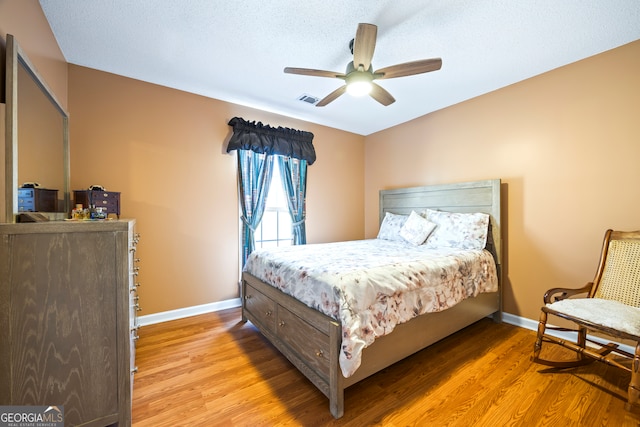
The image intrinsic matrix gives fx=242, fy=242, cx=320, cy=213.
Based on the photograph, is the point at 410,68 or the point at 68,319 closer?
the point at 68,319

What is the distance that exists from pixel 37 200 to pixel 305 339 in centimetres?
189

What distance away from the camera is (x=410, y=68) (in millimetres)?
1763

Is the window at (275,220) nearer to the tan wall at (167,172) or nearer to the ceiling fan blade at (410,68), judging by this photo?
the tan wall at (167,172)


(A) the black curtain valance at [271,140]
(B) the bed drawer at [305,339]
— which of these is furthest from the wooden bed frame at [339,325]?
(A) the black curtain valance at [271,140]

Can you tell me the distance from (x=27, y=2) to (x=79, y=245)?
1569 millimetres

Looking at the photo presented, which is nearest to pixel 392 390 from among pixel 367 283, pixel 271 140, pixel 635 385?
pixel 367 283

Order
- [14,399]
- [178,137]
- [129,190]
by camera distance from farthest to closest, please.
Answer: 1. [178,137]
2. [129,190]
3. [14,399]

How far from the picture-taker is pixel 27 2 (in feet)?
4.80

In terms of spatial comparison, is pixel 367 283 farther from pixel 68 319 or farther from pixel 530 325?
pixel 530 325

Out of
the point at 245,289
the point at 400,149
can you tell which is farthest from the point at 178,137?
the point at 400,149

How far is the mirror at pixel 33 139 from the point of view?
120cm

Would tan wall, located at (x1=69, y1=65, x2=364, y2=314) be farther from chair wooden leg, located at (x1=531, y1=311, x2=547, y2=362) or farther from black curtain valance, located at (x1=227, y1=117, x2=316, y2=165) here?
chair wooden leg, located at (x1=531, y1=311, x2=547, y2=362)

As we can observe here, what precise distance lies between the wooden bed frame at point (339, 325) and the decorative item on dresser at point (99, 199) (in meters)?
1.32

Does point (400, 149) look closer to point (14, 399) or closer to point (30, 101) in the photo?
point (30, 101)
